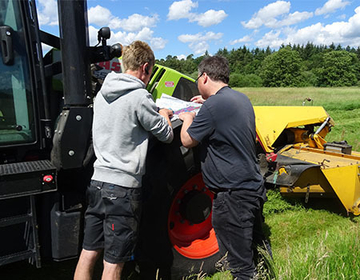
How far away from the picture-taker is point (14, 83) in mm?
2158

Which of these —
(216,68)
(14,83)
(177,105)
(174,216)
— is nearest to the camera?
(14,83)

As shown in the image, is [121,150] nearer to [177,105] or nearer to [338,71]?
[177,105]

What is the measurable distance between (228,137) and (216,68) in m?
0.53

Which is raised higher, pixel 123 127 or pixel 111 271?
pixel 123 127

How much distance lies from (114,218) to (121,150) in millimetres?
433

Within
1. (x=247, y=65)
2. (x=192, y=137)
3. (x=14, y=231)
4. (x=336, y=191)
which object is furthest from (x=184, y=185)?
(x=247, y=65)

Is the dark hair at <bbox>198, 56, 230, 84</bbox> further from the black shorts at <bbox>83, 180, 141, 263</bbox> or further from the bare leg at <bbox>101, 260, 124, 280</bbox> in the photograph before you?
the bare leg at <bbox>101, 260, 124, 280</bbox>

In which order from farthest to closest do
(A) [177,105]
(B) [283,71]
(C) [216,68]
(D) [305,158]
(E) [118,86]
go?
(B) [283,71], (D) [305,158], (A) [177,105], (C) [216,68], (E) [118,86]

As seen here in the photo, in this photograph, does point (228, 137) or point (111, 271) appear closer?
point (111, 271)

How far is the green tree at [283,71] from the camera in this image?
65438 millimetres

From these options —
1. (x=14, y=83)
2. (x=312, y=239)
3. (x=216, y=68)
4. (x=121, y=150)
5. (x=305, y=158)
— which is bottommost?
(x=312, y=239)

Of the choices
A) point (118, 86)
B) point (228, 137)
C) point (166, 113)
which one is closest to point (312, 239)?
point (228, 137)

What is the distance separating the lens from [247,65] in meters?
83.2

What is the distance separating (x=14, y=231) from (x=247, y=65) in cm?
8528
